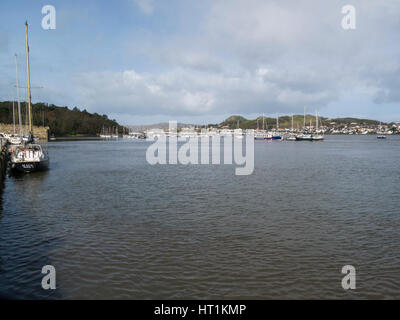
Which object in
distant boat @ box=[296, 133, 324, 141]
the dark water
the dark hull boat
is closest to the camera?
the dark water

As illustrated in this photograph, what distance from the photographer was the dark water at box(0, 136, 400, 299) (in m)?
8.31

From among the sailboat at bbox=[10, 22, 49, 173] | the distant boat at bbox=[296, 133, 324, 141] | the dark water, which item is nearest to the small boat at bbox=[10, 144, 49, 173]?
the sailboat at bbox=[10, 22, 49, 173]

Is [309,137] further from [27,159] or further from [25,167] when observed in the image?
[25,167]

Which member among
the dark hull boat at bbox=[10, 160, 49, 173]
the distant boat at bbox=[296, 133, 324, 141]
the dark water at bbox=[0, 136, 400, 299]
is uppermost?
the distant boat at bbox=[296, 133, 324, 141]

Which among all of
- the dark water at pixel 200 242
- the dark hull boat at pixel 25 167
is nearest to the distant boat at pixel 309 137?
the dark water at pixel 200 242

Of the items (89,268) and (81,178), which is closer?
(89,268)

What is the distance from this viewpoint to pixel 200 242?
453 inches

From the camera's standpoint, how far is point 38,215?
1523cm

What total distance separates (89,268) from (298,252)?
6.31 meters

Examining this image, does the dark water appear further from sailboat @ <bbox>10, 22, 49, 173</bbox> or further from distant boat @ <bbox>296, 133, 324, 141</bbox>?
distant boat @ <bbox>296, 133, 324, 141</bbox>
